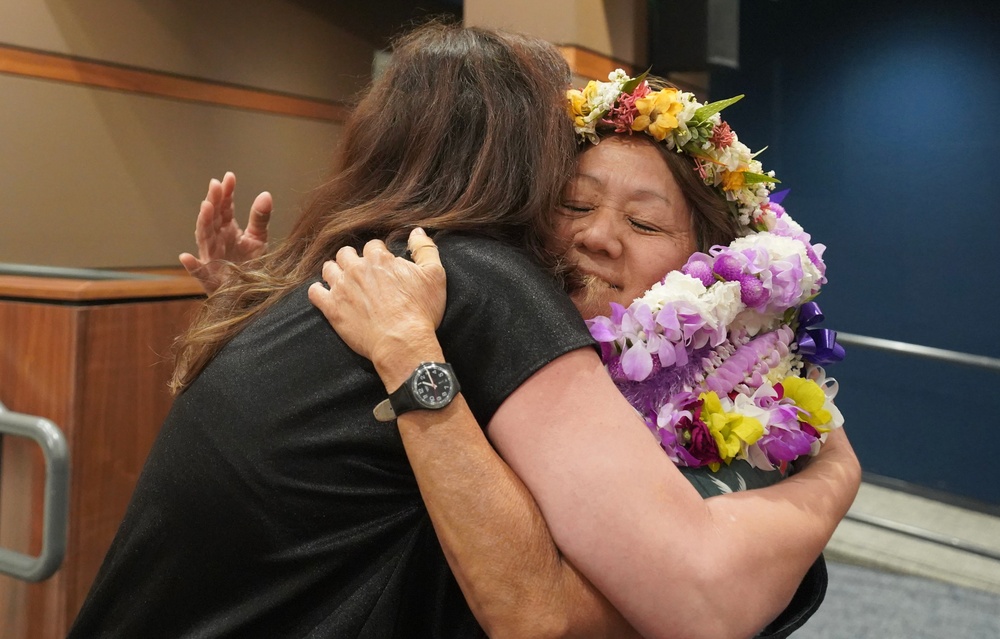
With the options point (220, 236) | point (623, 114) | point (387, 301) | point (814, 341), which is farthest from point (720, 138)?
point (220, 236)

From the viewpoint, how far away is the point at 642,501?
92cm

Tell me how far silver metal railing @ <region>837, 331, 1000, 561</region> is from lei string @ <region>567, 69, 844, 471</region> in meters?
1.90

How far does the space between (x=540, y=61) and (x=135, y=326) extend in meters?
1.10

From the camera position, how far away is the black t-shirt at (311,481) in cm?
102

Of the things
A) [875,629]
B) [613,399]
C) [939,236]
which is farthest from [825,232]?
[613,399]

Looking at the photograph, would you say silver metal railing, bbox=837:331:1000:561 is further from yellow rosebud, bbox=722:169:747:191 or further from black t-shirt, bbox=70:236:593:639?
black t-shirt, bbox=70:236:593:639

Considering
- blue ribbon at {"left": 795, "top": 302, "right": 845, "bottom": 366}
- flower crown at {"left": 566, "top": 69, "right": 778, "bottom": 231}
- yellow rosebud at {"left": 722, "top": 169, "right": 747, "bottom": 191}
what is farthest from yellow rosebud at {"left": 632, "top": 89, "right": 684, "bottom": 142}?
blue ribbon at {"left": 795, "top": 302, "right": 845, "bottom": 366}

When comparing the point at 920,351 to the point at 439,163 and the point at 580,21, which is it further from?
the point at 439,163

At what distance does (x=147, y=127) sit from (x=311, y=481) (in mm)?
3654

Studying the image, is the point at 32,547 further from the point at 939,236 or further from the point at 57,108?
the point at 939,236

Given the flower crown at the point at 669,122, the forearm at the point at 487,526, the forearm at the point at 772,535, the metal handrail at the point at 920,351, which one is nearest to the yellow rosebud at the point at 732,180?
the flower crown at the point at 669,122

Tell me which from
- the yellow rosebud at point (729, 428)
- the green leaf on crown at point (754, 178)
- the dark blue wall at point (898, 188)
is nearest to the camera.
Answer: the yellow rosebud at point (729, 428)

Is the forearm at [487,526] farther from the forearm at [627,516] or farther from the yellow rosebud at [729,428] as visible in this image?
the yellow rosebud at [729,428]

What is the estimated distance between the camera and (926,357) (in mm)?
3256
